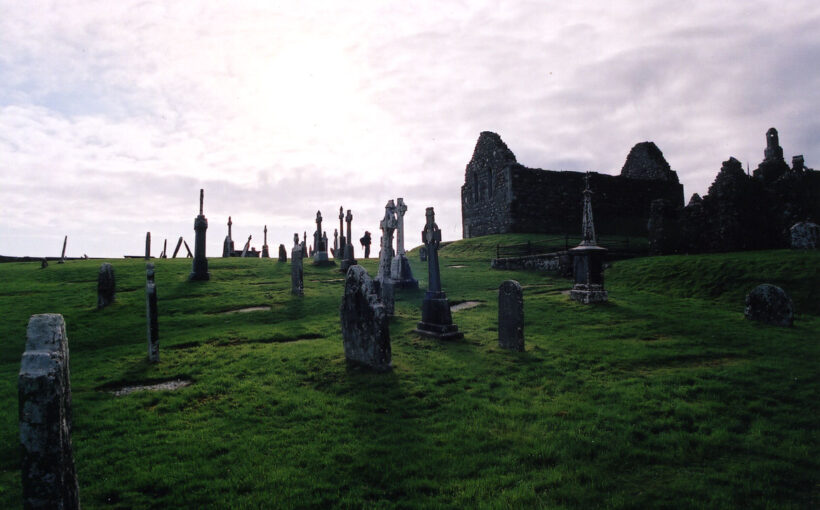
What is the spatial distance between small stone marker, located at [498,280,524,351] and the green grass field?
0.36 m

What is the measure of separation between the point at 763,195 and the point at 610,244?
26.4 ft

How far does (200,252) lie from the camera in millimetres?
18625

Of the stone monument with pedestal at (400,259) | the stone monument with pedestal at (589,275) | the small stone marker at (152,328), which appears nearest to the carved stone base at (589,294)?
the stone monument with pedestal at (589,275)

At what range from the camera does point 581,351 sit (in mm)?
8805

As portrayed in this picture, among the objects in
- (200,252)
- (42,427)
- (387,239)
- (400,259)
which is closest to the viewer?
(42,427)

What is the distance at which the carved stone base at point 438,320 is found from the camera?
391 inches

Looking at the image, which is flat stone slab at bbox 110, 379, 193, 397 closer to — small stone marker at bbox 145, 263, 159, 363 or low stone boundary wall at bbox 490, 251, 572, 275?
small stone marker at bbox 145, 263, 159, 363

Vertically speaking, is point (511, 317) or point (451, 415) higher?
point (511, 317)

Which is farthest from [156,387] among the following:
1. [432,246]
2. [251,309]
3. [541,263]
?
[541,263]

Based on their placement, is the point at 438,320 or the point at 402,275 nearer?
the point at 438,320

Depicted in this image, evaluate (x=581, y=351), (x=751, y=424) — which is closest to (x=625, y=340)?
(x=581, y=351)

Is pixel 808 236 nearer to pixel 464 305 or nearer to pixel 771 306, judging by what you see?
pixel 771 306

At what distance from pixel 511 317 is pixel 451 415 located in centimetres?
365

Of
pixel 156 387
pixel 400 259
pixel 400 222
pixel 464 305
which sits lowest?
pixel 156 387
